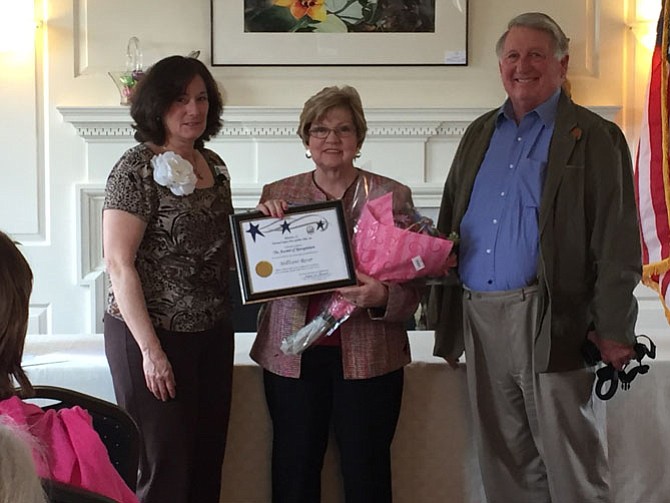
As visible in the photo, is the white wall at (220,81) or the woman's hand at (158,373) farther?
the white wall at (220,81)

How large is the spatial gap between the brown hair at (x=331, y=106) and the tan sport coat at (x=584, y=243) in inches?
19.0

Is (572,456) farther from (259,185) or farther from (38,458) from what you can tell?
(259,185)

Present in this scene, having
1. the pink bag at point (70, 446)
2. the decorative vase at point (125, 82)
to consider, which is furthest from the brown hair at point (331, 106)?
the decorative vase at point (125, 82)

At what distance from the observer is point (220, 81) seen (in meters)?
4.44

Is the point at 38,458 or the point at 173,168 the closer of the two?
the point at 38,458

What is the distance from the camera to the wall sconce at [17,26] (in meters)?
4.32

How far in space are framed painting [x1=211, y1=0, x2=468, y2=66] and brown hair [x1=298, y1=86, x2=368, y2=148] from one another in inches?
93.4

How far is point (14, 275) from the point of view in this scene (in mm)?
1224

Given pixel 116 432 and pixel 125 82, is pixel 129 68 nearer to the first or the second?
pixel 125 82

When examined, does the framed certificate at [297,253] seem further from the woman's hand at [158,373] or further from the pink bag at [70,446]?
the pink bag at [70,446]

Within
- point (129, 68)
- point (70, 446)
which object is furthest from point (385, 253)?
point (129, 68)

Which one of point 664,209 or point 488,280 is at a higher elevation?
point 664,209

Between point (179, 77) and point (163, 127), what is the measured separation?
0.12 m

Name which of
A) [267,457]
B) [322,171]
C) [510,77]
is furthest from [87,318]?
[510,77]
